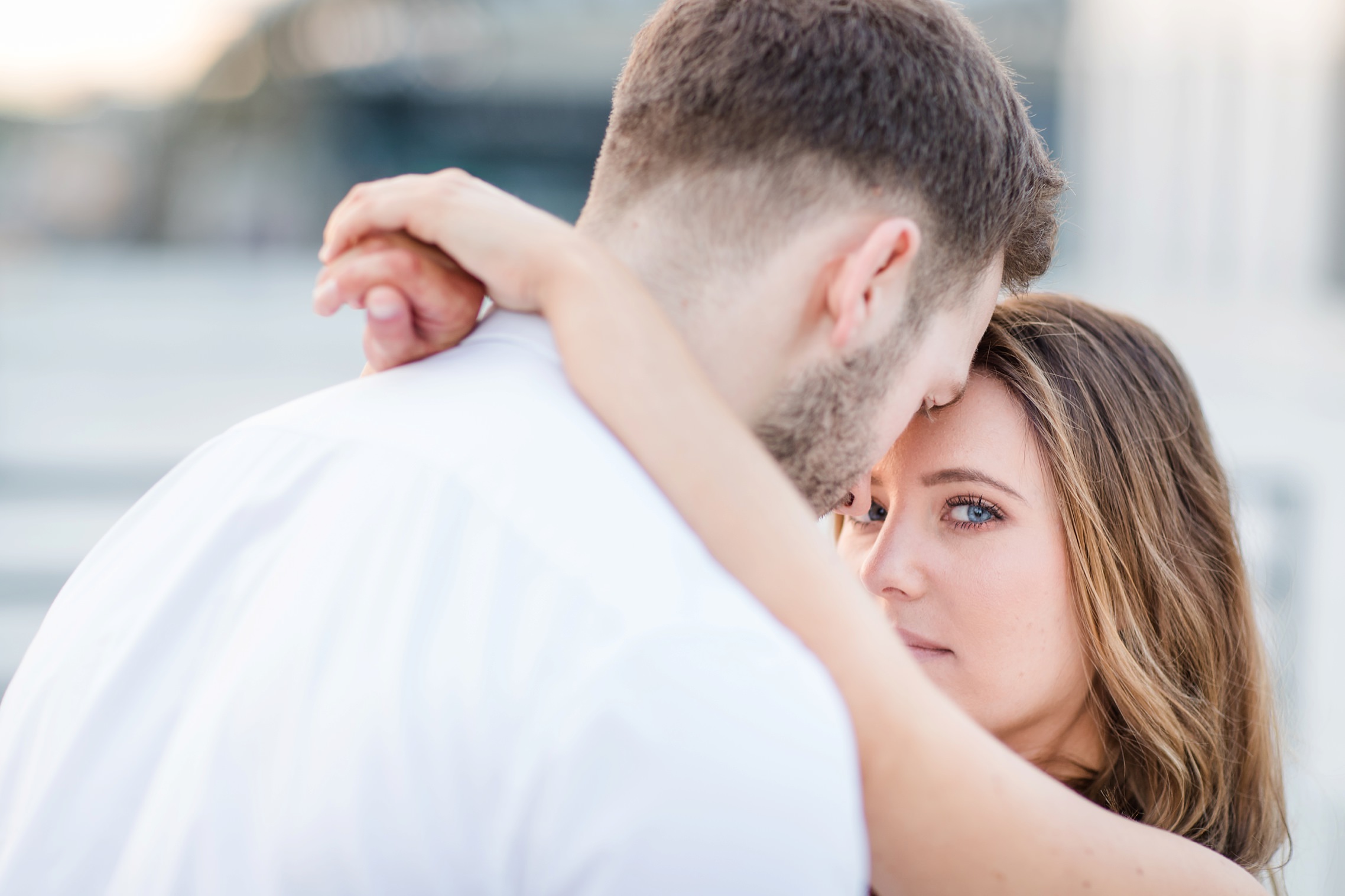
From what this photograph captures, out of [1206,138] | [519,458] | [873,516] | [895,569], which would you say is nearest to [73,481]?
[873,516]

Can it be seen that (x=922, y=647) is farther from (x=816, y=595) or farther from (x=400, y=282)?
(x=400, y=282)

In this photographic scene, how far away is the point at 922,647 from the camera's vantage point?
6.04 ft

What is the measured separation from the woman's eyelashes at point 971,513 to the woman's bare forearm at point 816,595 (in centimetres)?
74

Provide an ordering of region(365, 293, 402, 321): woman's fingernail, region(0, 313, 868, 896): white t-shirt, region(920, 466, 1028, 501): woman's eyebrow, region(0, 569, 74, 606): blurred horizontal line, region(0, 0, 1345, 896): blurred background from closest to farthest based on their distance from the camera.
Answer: region(0, 313, 868, 896): white t-shirt < region(365, 293, 402, 321): woman's fingernail < region(920, 466, 1028, 501): woman's eyebrow < region(0, 569, 74, 606): blurred horizontal line < region(0, 0, 1345, 896): blurred background

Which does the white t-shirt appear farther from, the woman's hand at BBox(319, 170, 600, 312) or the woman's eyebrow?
the woman's eyebrow

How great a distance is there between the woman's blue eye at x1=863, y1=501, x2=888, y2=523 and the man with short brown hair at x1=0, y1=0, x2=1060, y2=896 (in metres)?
0.69

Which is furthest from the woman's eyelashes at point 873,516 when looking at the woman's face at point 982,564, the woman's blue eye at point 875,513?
the woman's face at point 982,564

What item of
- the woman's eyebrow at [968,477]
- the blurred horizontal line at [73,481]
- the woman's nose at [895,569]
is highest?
the woman's eyebrow at [968,477]

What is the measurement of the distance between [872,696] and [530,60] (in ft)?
17.2

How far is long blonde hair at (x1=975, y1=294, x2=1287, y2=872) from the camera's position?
179cm

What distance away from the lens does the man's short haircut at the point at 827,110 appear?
115 centimetres

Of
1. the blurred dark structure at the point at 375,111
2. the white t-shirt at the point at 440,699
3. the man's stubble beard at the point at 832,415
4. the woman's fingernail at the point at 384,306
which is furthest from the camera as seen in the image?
the blurred dark structure at the point at 375,111

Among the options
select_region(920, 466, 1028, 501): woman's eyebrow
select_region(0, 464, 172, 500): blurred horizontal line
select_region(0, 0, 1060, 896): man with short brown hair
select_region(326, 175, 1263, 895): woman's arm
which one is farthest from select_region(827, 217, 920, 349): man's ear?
select_region(0, 464, 172, 500): blurred horizontal line

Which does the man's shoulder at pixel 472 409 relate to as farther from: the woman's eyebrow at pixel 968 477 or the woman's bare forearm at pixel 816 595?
the woman's eyebrow at pixel 968 477
